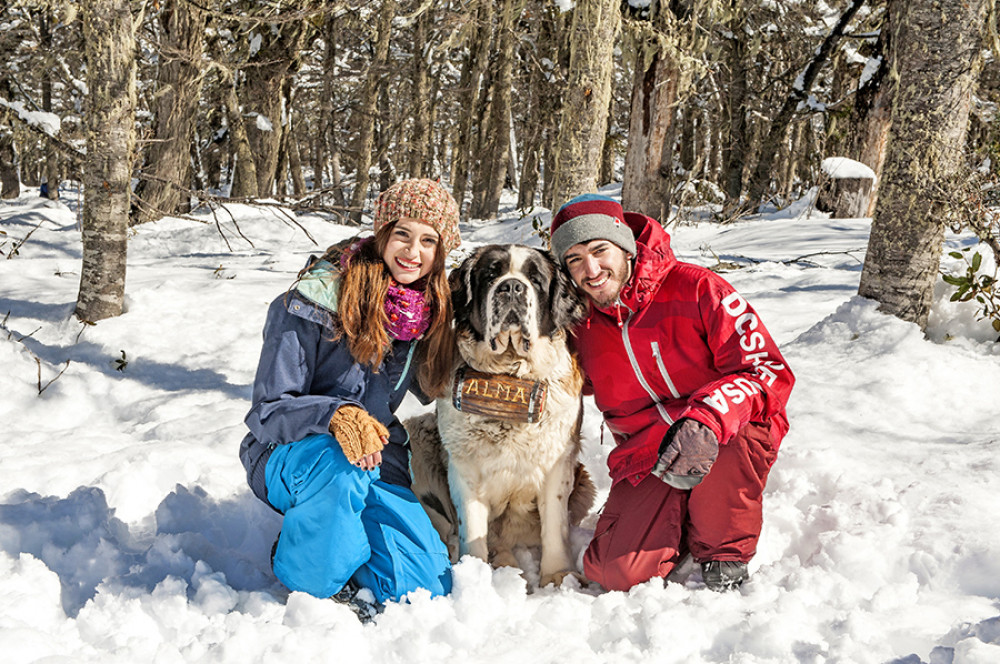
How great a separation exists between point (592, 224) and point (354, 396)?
103 centimetres

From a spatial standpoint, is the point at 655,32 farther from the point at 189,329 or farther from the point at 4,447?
the point at 4,447

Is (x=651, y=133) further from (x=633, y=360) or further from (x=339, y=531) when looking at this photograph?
(x=339, y=531)

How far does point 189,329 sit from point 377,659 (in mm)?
3850

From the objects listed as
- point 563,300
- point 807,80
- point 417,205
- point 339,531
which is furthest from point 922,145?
point 807,80

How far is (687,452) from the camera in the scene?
2.11 meters

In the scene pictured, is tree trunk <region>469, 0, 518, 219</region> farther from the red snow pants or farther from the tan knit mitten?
the tan knit mitten

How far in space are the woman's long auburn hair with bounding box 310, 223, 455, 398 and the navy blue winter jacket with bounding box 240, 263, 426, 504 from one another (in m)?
0.05

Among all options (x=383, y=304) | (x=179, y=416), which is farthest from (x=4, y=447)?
(x=383, y=304)

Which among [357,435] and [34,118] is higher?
[34,118]

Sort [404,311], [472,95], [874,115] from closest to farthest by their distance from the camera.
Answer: [404,311] → [874,115] → [472,95]

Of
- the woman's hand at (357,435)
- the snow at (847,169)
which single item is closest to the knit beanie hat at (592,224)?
the woman's hand at (357,435)

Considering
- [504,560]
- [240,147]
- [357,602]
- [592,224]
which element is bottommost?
[504,560]

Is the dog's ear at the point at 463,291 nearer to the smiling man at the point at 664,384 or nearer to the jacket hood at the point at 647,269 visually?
the smiling man at the point at 664,384

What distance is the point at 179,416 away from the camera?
3.88 metres
